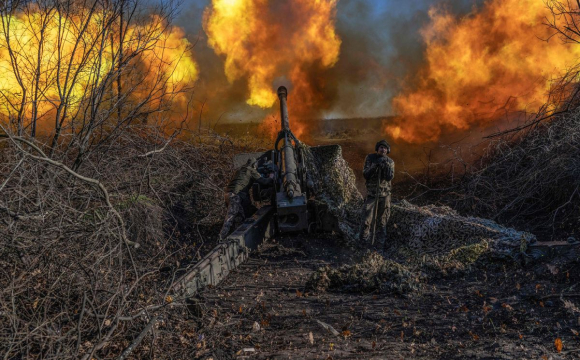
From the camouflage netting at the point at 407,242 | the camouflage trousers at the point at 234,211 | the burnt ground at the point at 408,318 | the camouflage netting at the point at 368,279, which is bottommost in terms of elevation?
the burnt ground at the point at 408,318

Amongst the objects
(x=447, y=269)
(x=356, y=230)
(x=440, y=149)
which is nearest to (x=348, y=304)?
(x=447, y=269)

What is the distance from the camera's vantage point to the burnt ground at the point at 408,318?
193 inches

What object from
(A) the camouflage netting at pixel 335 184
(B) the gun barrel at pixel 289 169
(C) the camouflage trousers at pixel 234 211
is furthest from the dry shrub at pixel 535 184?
(C) the camouflage trousers at pixel 234 211

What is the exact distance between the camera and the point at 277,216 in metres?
9.93

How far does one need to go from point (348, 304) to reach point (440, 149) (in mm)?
12393

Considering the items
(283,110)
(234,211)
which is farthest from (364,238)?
(283,110)

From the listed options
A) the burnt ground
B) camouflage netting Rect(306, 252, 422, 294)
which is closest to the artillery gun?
the burnt ground

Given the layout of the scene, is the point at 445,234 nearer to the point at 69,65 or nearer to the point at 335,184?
the point at 335,184

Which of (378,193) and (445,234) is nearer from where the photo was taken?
(445,234)

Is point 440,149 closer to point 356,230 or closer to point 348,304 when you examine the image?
point 356,230

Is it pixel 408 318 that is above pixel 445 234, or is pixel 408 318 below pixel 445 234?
below

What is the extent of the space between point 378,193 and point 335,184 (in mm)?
2036

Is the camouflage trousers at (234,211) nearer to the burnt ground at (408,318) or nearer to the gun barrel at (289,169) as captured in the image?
the gun barrel at (289,169)

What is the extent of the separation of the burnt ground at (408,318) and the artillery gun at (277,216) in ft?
1.00
